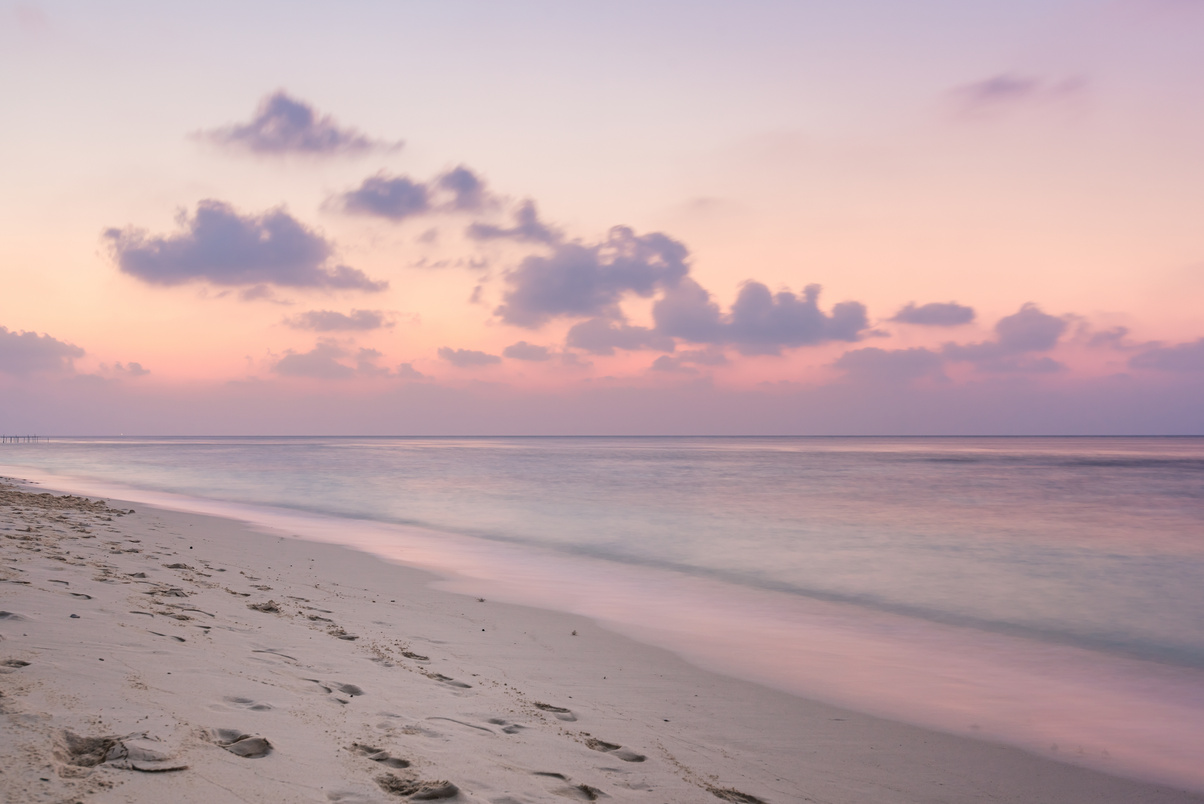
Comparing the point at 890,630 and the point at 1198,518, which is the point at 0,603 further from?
the point at 1198,518

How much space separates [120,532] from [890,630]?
38.6 ft

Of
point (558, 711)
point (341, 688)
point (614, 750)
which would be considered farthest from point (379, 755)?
point (558, 711)

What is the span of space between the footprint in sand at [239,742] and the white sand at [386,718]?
0.01m

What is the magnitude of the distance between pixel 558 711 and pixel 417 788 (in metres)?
1.79

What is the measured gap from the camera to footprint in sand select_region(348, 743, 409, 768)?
324 cm

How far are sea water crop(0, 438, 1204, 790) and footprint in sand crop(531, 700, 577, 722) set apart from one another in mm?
2253

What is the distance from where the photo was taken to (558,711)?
464 centimetres

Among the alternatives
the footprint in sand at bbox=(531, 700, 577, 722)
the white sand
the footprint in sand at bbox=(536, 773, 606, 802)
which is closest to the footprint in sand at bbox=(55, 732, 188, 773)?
the white sand

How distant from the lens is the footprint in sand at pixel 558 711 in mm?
4516

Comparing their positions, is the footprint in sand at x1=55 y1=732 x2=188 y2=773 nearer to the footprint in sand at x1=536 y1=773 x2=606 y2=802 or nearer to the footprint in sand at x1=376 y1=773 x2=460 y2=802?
the footprint in sand at x1=376 y1=773 x2=460 y2=802

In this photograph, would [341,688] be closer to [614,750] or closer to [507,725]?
[507,725]

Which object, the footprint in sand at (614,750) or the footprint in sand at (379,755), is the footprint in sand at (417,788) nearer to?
the footprint in sand at (379,755)

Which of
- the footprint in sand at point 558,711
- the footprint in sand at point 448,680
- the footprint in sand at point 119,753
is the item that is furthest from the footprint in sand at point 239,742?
the footprint in sand at point 558,711

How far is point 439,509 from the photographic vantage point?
23062mm
